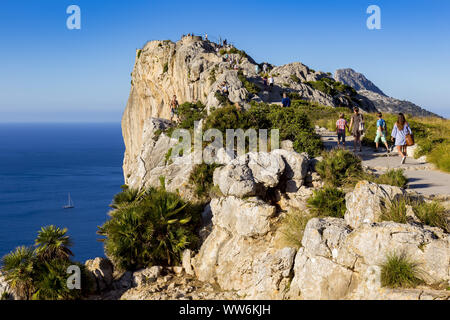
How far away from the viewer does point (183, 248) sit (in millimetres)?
11492

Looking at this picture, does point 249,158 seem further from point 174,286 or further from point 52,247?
point 52,247

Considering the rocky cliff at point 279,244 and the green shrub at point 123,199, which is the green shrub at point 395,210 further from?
the green shrub at point 123,199

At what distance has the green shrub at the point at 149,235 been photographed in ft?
36.3

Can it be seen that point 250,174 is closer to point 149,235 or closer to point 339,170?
point 339,170

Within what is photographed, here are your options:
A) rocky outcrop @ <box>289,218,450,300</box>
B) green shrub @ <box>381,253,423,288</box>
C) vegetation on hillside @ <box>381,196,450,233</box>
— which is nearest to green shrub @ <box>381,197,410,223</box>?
vegetation on hillside @ <box>381,196,450,233</box>

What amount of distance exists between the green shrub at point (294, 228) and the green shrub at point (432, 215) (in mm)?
2774

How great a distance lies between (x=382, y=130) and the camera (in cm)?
1639

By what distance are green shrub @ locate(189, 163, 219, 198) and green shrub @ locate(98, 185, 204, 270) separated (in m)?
1.39

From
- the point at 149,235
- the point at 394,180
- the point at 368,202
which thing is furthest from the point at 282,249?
the point at 394,180

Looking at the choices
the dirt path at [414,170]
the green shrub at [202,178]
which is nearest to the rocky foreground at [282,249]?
the green shrub at [202,178]

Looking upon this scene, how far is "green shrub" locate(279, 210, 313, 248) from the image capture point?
30.9 feet

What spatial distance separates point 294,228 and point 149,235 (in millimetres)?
4502

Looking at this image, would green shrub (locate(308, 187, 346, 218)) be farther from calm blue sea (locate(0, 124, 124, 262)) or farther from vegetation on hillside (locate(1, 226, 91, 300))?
calm blue sea (locate(0, 124, 124, 262))
